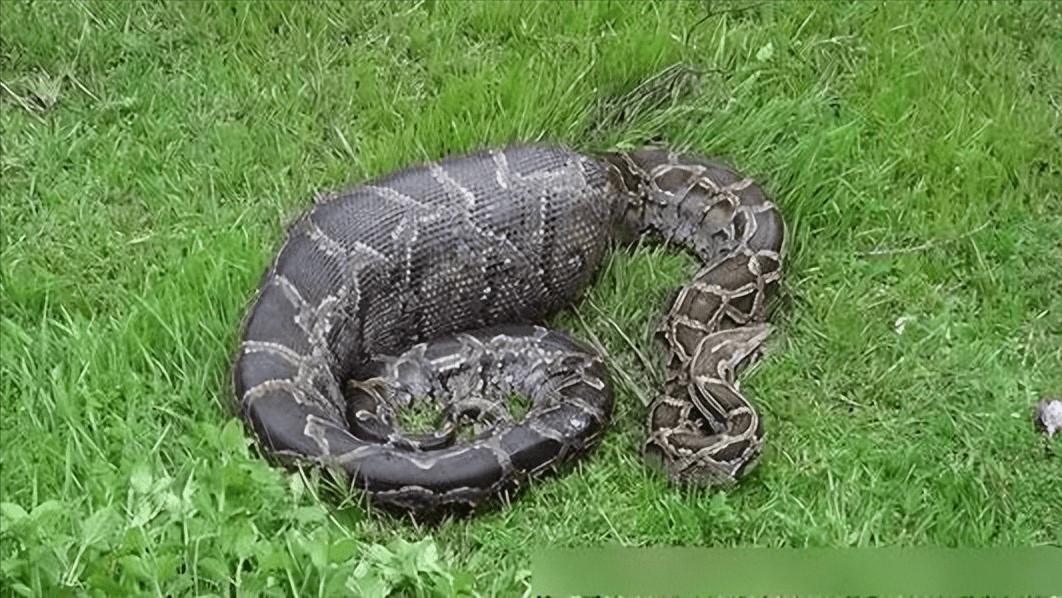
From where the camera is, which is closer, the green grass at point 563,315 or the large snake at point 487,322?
the green grass at point 563,315

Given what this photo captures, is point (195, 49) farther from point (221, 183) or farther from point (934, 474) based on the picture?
point (934, 474)

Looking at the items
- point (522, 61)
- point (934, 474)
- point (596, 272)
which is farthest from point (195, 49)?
point (934, 474)

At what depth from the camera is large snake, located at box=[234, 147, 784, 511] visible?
5453 millimetres

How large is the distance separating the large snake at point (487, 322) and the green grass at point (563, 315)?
14 cm

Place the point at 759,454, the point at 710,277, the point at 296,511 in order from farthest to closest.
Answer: the point at 710,277, the point at 759,454, the point at 296,511

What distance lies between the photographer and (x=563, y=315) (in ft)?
21.6

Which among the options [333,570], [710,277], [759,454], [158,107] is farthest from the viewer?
[158,107]

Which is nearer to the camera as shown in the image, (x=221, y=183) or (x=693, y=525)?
(x=693, y=525)

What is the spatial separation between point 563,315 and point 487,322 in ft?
1.20

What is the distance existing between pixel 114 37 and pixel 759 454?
172 inches

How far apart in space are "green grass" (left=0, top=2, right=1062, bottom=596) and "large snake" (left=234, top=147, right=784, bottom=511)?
0.45ft

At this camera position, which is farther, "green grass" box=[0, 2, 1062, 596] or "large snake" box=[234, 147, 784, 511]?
"large snake" box=[234, 147, 784, 511]

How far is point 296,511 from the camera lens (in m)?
4.71

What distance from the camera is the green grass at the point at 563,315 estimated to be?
4.98m
